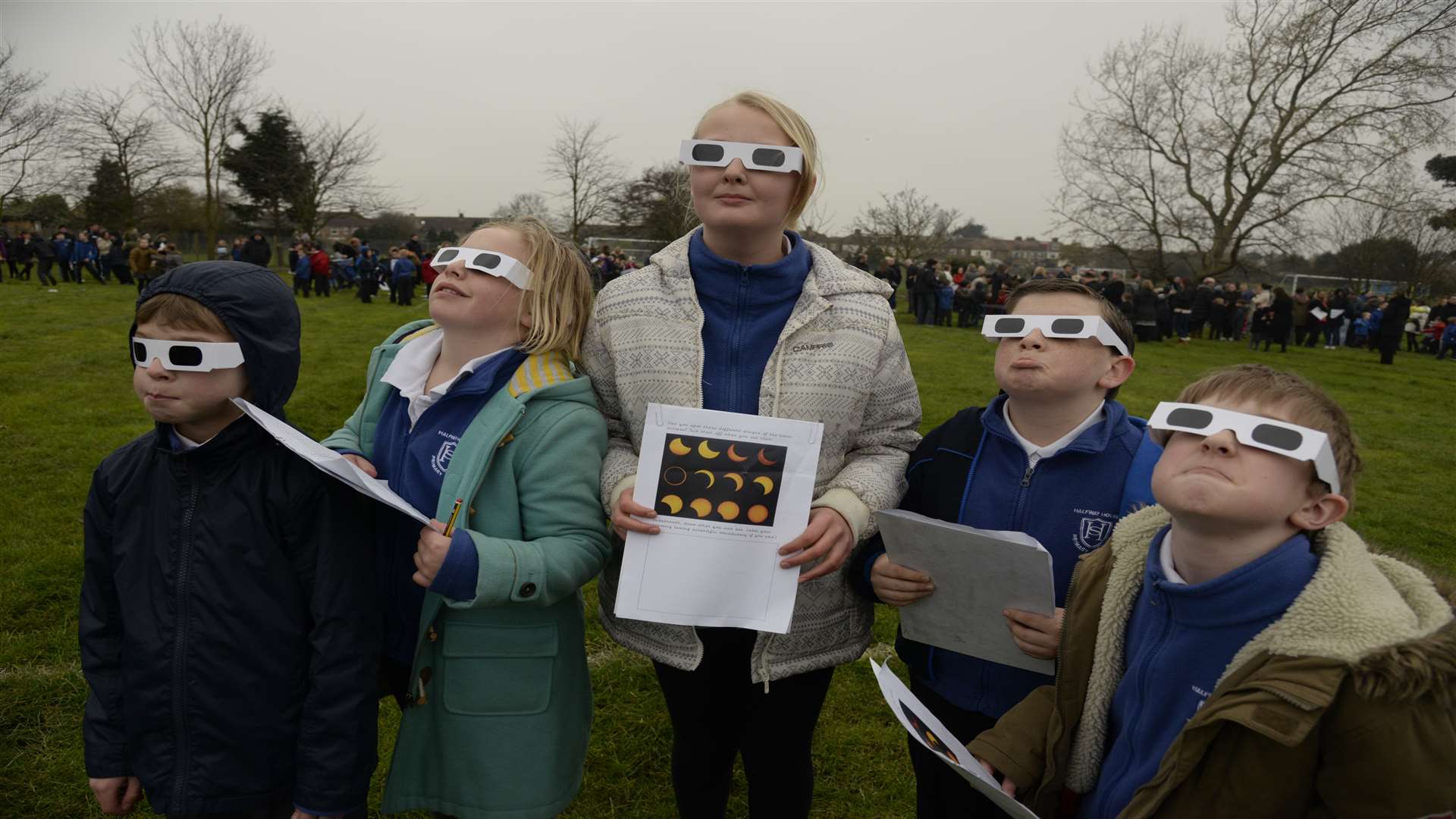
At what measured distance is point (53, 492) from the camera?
5.62m

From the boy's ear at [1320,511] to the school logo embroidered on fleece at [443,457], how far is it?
1.72 m

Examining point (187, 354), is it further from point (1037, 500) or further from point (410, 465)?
point (1037, 500)

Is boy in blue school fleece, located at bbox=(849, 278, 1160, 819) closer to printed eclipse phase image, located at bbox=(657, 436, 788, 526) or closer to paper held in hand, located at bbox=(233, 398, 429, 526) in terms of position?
printed eclipse phase image, located at bbox=(657, 436, 788, 526)

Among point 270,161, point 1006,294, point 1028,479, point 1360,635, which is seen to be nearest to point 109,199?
point 270,161

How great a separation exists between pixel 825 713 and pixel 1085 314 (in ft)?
7.37

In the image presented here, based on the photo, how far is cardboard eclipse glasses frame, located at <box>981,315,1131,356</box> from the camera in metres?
1.97

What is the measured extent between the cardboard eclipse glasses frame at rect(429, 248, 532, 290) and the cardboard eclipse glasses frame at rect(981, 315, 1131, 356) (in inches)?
44.0

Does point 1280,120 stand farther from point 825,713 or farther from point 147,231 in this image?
point 147,231

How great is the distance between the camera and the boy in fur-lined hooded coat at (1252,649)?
1.27 meters

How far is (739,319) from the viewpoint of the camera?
2.09 meters

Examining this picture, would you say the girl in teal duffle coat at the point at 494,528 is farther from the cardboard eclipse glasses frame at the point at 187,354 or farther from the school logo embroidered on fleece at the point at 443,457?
the cardboard eclipse glasses frame at the point at 187,354

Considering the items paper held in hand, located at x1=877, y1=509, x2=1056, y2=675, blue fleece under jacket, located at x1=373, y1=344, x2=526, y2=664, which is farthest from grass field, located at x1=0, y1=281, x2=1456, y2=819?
paper held in hand, located at x1=877, y1=509, x2=1056, y2=675

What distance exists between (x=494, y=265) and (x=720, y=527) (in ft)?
2.78

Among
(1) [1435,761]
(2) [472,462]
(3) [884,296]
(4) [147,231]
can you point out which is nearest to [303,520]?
(2) [472,462]
